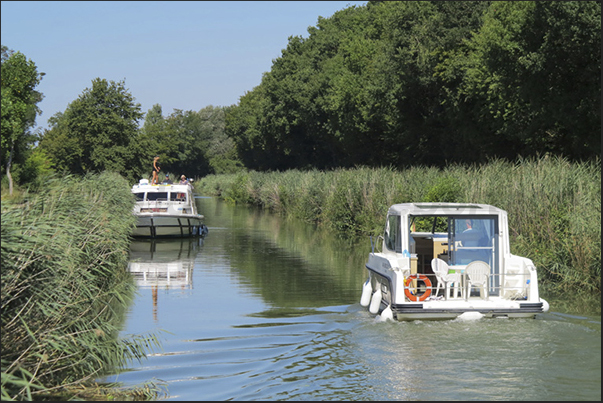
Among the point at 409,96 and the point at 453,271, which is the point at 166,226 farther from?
the point at 409,96

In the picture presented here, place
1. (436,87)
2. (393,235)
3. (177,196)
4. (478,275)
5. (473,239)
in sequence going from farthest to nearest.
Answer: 1. (436,87)
2. (177,196)
3. (393,235)
4. (473,239)
5. (478,275)

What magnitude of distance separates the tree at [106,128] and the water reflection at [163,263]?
34.9 metres

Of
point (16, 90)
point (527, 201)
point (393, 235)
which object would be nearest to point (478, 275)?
point (393, 235)

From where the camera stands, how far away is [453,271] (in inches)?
582

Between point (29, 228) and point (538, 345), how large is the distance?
771 centimetres

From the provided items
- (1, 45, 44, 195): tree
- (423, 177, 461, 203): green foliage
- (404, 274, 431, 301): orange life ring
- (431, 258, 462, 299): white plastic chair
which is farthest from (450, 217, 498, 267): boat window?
(1, 45, 44, 195): tree

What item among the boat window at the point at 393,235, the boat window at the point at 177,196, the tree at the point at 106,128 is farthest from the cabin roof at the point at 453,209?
the tree at the point at 106,128

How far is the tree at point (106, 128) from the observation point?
6806cm

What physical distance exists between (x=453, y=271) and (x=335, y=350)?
3499 mm

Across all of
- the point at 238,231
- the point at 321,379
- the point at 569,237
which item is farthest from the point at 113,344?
the point at 238,231

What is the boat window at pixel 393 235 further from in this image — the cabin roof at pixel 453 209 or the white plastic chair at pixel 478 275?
the white plastic chair at pixel 478 275

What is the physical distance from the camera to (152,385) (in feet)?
33.6

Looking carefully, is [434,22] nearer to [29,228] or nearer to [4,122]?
[4,122]

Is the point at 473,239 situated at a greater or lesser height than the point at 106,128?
lesser
